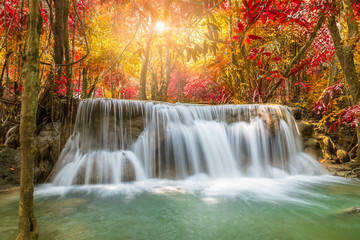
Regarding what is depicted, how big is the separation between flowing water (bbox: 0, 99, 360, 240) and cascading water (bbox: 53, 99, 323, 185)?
0.03 metres

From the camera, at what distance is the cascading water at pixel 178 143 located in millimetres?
4977

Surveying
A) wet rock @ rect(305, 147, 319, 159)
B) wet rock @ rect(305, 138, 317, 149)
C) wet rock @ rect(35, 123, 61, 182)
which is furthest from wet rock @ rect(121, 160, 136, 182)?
wet rock @ rect(305, 138, 317, 149)

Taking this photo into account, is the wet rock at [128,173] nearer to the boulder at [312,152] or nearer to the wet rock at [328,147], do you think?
the boulder at [312,152]

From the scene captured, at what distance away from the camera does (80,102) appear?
5500 mm

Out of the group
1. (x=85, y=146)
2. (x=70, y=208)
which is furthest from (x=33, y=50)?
(x=85, y=146)

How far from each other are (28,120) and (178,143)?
4.91m

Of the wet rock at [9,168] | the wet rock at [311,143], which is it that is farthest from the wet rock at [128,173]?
the wet rock at [311,143]

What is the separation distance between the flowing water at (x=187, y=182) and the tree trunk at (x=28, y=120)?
1211 millimetres

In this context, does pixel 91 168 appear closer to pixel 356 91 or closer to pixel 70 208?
pixel 70 208

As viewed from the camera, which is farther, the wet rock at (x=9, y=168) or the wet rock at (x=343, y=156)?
the wet rock at (x=343, y=156)

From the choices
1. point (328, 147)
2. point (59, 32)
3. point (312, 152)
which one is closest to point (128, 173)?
point (59, 32)

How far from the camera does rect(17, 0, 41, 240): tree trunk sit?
1270 mm

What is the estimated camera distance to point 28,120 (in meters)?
1.29

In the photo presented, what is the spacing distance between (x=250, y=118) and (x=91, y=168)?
4904 millimetres
